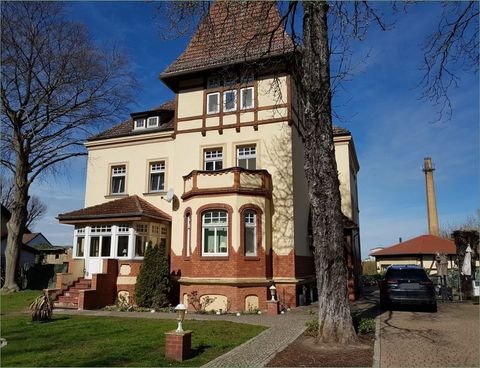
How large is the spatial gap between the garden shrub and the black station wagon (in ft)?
27.2

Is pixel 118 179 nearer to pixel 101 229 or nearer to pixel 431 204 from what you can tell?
pixel 101 229

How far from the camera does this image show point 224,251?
16.8 m

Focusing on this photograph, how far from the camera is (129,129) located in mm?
23562

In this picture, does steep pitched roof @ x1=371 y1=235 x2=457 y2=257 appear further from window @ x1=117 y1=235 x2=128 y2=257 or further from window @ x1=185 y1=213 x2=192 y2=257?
window @ x1=117 y1=235 x2=128 y2=257

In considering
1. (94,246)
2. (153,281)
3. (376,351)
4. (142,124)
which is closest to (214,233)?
(153,281)

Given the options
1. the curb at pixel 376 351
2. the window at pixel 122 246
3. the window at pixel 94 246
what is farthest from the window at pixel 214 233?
the curb at pixel 376 351

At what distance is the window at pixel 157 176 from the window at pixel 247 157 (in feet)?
15.2

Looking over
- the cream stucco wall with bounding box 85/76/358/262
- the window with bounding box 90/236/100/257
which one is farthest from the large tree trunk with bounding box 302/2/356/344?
the window with bounding box 90/236/100/257

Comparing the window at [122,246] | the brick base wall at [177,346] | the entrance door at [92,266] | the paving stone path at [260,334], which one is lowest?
the paving stone path at [260,334]

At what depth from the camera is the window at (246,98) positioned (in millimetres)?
19297

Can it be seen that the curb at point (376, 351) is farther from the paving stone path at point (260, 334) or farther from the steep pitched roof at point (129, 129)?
the steep pitched roof at point (129, 129)

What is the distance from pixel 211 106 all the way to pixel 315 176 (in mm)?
11103

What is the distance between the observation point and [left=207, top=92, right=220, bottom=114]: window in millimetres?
19734

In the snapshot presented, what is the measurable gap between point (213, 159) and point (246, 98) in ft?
10.3
